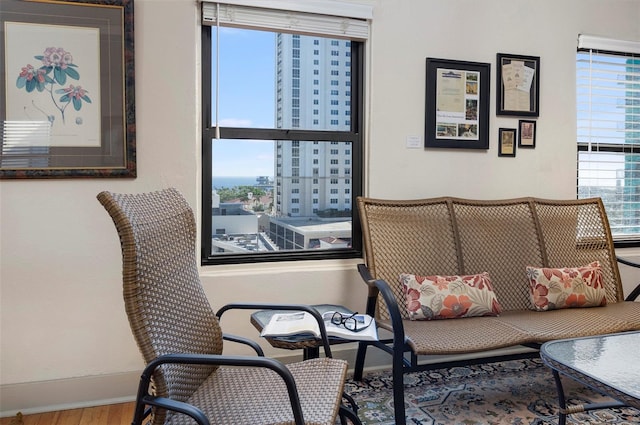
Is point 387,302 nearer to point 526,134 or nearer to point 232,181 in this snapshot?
point 232,181

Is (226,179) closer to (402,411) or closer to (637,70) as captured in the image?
(402,411)

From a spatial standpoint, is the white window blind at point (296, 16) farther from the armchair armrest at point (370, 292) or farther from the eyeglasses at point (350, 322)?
the eyeglasses at point (350, 322)

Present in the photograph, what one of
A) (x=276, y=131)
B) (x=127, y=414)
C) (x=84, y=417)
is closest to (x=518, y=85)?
(x=276, y=131)

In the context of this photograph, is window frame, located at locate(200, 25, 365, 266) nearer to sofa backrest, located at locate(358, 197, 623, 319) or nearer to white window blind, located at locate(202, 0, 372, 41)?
white window blind, located at locate(202, 0, 372, 41)

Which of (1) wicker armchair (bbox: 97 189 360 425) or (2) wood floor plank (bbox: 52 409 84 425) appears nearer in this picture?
(1) wicker armchair (bbox: 97 189 360 425)

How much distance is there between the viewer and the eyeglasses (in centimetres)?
204

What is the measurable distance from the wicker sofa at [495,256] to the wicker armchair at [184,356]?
82cm

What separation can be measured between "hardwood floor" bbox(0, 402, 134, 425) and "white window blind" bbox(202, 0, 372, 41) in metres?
2.02

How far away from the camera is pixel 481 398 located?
8.20 ft

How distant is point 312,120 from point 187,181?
0.83 meters

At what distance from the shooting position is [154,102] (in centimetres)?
250

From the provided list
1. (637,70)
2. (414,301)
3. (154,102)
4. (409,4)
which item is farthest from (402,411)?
(637,70)

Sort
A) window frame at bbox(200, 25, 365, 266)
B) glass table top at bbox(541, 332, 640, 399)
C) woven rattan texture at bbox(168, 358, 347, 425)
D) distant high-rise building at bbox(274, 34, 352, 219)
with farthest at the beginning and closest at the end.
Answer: distant high-rise building at bbox(274, 34, 352, 219) < window frame at bbox(200, 25, 365, 266) < glass table top at bbox(541, 332, 640, 399) < woven rattan texture at bbox(168, 358, 347, 425)

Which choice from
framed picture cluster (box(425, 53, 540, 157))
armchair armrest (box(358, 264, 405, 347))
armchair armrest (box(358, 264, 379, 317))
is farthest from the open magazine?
framed picture cluster (box(425, 53, 540, 157))
